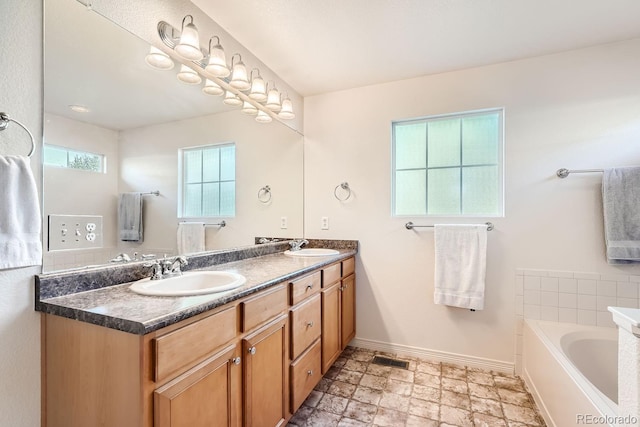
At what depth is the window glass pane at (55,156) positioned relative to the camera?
41.5 inches

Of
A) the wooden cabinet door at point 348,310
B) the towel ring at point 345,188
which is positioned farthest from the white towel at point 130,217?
the towel ring at point 345,188

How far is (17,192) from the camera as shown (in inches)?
36.3

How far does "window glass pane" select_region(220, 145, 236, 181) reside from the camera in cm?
192

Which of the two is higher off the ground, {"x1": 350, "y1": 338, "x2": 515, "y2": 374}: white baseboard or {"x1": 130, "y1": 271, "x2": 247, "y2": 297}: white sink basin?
{"x1": 130, "y1": 271, "x2": 247, "y2": 297}: white sink basin

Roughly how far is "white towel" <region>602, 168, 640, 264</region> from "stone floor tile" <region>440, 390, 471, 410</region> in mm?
1253

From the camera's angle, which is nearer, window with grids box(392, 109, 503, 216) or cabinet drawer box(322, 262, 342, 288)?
cabinet drawer box(322, 262, 342, 288)

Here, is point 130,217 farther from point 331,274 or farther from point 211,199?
point 331,274

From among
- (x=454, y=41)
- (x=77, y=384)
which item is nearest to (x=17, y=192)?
(x=77, y=384)

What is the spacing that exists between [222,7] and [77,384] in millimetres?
1791

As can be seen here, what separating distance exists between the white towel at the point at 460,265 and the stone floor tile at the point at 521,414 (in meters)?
0.58

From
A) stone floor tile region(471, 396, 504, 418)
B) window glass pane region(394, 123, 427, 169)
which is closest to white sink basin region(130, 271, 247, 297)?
stone floor tile region(471, 396, 504, 418)

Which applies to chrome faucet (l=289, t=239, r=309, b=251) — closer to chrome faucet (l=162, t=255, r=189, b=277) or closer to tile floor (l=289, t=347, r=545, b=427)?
tile floor (l=289, t=347, r=545, b=427)

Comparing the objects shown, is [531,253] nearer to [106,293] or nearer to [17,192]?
[106,293]

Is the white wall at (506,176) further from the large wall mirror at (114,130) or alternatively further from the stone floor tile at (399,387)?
the large wall mirror at (114,130)
